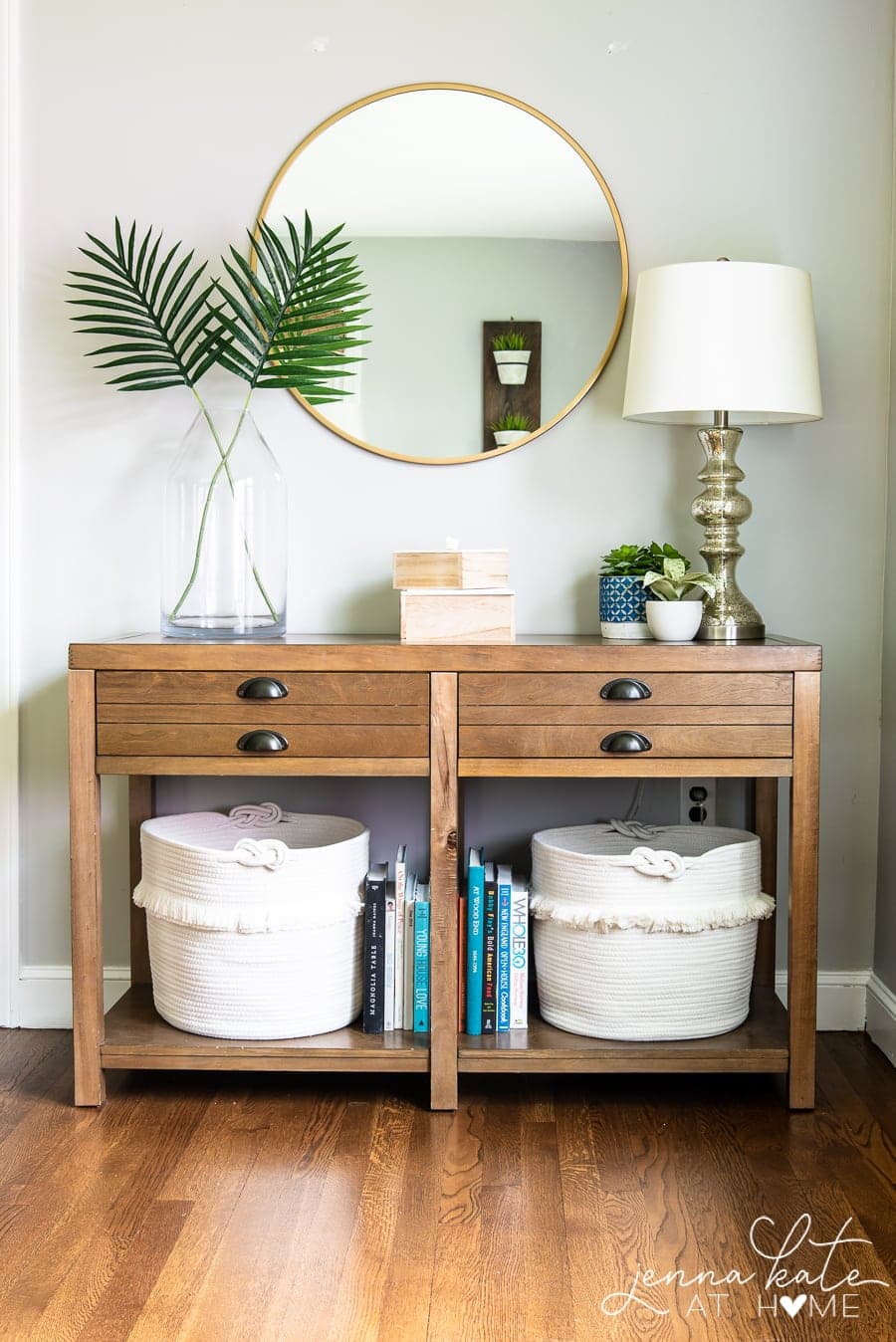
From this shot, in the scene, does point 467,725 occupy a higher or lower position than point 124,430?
lower

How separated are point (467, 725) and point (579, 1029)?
57cm

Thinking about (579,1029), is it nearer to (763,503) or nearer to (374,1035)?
(374,1035)

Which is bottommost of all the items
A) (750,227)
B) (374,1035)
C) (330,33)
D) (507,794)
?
(374,1035)

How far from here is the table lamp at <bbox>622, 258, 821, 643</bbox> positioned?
7.02 feet

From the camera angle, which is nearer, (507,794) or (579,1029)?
(579,1029)

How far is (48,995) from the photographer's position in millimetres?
2545

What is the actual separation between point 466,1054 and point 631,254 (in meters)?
1.55

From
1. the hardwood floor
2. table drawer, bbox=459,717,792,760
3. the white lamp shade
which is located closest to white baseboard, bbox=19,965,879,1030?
the hardwood floor

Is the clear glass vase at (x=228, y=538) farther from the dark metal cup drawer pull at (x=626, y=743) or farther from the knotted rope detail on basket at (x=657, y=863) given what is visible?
the knotted rope detail on basket at (x=657, y=863)

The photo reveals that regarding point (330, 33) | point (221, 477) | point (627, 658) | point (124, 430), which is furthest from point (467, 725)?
point (330, 33)

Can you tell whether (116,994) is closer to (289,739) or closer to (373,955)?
(373,955)

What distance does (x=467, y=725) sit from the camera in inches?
81.4

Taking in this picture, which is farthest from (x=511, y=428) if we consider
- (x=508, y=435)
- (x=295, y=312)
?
(x=295, y=312)

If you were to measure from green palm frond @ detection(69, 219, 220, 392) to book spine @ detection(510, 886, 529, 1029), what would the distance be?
3.73ft
